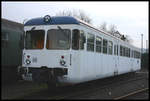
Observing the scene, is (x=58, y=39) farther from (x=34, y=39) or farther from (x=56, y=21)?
(x=34, y=39)

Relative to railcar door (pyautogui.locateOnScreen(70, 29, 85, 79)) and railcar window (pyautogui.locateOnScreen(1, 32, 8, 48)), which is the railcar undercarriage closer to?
railcar door (pyautogui.locateOnScreen(70, 29, 85, 79))

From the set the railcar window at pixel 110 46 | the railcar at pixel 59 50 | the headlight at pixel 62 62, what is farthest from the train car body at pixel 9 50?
the railcar window at pixel 110 46

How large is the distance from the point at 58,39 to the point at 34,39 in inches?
44.1

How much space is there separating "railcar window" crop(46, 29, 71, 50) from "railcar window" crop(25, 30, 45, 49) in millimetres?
334

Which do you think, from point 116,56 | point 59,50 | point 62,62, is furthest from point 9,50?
point 116,56

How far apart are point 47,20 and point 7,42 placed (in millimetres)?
2800

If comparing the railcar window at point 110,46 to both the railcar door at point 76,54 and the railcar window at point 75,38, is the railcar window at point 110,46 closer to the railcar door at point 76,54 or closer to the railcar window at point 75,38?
the railcar door at point 76,54

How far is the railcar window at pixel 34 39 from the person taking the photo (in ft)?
36.7

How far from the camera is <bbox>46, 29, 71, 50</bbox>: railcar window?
10.6 m

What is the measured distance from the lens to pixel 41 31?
36.7 ft

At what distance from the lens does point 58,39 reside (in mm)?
10805

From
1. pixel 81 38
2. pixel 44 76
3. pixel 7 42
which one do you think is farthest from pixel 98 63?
pixel 7 42

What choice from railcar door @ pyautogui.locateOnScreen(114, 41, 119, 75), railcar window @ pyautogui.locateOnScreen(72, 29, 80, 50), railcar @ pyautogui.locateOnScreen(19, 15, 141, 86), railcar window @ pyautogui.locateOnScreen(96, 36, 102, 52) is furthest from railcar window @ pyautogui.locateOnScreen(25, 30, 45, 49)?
railcar door @ pyautogui.locateOnScreen(114, 41, 119, 75)

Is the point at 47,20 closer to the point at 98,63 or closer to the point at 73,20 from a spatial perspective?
the point at 73,20
